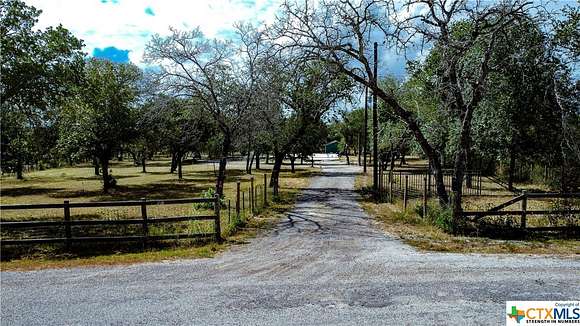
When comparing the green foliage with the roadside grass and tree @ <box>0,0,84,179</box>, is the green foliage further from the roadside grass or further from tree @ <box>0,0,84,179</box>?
tree @ <box>0,0,84,179</box>

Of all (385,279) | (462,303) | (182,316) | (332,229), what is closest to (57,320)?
(182,316)

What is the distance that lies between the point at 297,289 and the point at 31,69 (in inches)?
525

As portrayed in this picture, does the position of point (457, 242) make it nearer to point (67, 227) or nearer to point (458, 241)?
point (458, 241)

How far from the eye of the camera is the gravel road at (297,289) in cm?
586

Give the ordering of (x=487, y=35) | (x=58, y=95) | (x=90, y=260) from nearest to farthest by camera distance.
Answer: (x=90, y=260)
(x=487, y=35)
(x=58, y=95)

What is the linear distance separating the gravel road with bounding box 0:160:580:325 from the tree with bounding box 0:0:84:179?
9.45 meters

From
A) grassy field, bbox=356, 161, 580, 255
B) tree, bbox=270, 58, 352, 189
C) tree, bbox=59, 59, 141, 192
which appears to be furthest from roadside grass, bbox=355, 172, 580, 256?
tree, bbox=59, 59, 141, 192

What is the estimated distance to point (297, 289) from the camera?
275 inches

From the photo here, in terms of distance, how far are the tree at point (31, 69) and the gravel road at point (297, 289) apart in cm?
945

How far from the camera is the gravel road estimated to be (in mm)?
5863

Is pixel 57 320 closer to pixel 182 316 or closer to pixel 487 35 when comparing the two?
pixel 182 316

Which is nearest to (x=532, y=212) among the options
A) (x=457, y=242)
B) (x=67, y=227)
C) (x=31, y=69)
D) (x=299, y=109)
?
(x=457, y=242)

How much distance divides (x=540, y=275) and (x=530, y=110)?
1857cm

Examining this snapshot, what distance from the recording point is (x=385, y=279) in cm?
753
